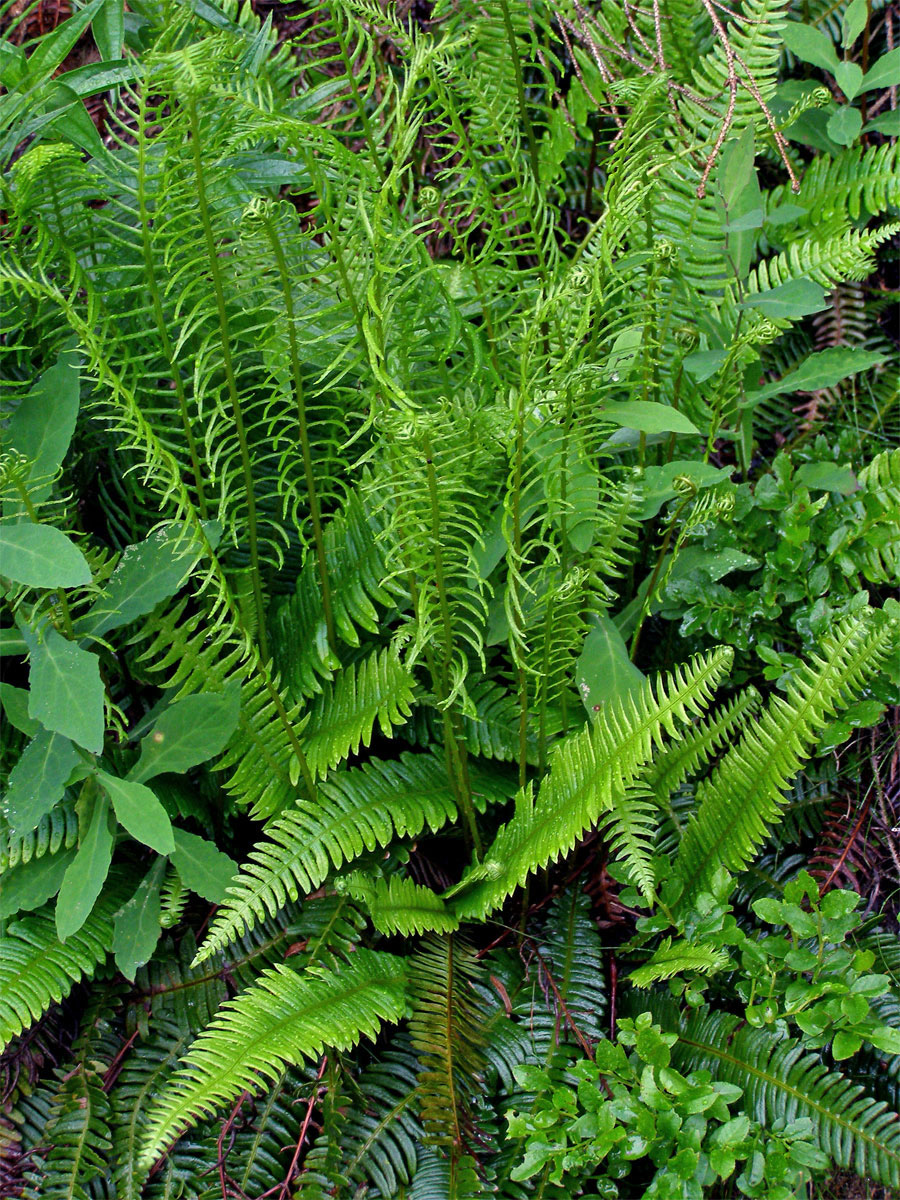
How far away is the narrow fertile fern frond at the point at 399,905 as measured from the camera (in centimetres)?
152

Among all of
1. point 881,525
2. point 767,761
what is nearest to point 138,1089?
point 767,761

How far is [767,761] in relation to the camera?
1588mm

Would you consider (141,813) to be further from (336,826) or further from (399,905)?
(399,905)

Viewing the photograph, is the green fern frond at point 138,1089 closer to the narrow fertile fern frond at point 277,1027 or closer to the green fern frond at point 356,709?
the narrow fertile fern frond at point 277,1027

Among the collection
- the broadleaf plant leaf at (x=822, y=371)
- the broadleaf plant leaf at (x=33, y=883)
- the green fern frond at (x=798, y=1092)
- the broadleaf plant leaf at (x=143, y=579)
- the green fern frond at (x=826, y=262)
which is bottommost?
the green fern frond at (x=798, y=1092)

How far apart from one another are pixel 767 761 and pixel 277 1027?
33.9 inches

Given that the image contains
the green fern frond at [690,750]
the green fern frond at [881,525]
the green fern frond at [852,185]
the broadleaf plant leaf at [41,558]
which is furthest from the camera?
the green fern frond at [852,185]

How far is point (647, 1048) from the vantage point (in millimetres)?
1459

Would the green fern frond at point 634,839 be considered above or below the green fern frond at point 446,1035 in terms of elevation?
above

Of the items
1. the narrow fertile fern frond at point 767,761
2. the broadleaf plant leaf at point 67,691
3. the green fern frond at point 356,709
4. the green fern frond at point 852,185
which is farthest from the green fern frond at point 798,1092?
the green fern frond at point 852,185

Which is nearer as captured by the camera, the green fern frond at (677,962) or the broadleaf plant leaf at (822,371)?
the green fern frond at (677,962)

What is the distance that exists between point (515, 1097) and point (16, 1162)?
0.81 meters

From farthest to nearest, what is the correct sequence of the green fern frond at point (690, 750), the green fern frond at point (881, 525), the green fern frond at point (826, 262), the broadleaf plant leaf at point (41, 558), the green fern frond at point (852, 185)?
the green fern frond at point (852, 185), the green fern frond at point (826, 262), the green fern frond at point (881, 525), the green fern frond at point (690, 750), the broadleaf plant leaf at point (41, 558)

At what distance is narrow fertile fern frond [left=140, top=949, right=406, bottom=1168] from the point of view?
4.38 feet
